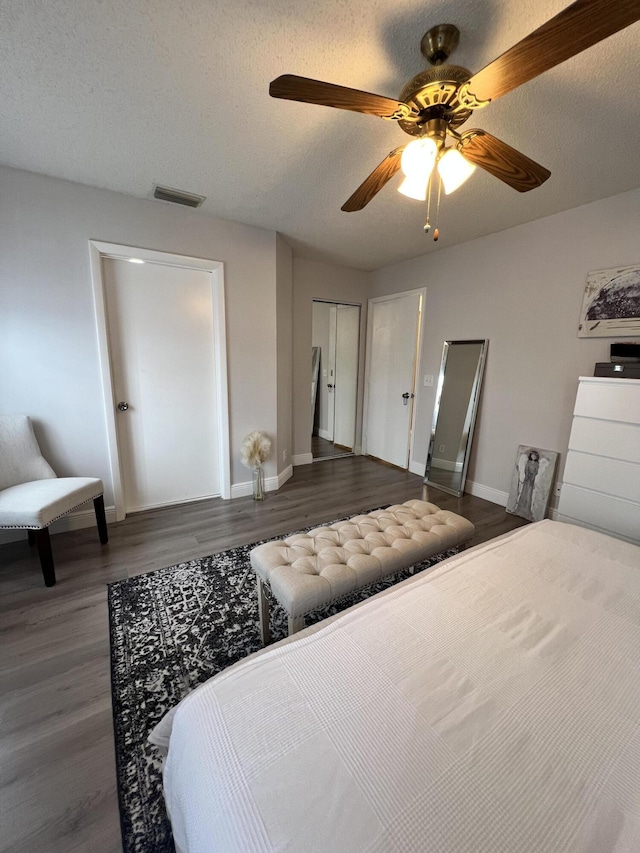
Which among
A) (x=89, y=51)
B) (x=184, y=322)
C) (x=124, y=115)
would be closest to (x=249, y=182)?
(x=124, y=115)

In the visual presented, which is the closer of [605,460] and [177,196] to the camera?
[605,460]

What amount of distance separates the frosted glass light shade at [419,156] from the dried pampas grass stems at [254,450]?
92.9 inches

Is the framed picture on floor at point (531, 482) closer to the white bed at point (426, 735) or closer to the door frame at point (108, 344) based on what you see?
the white bed at point (426, 735)

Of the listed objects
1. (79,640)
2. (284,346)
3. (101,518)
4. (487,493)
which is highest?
(284,346)

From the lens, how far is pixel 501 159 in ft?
4.56

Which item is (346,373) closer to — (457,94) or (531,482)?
(531,482)

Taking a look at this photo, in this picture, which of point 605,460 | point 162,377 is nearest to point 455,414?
point 605,460

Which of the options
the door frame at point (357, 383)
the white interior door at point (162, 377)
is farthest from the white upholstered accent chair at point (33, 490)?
the door frame at point (357, 383)

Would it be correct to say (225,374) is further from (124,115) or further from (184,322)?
(124,115)

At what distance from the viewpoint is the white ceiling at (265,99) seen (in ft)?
3.86

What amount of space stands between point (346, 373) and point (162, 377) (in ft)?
8.81

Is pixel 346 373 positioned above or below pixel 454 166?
below

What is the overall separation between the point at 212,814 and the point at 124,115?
2587 mm

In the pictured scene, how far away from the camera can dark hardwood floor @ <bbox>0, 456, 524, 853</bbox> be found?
3.29 feet
